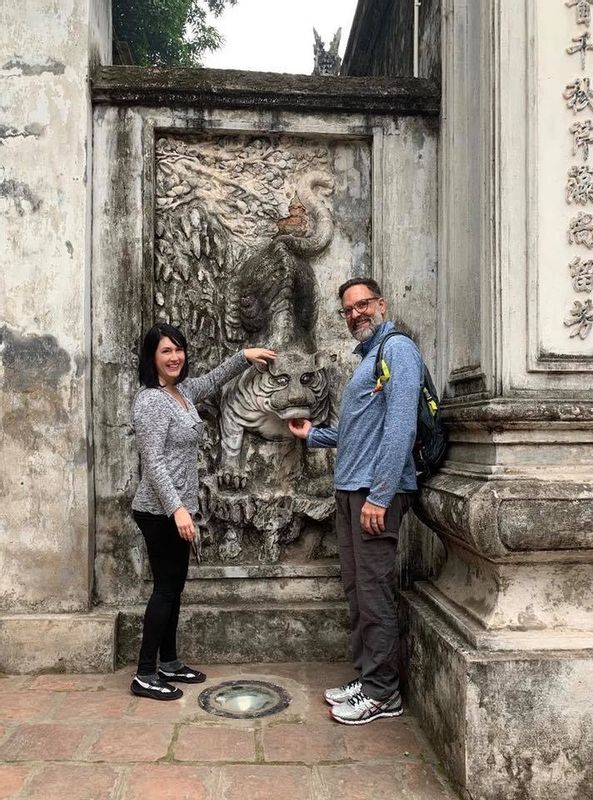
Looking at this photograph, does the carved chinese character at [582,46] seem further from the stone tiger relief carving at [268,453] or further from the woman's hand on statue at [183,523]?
the woman's hand on statue at [183,523]

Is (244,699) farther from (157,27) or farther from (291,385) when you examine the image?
(157,27)

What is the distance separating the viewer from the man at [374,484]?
315 cm

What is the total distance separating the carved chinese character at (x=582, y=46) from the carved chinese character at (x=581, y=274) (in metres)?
→ 0.84

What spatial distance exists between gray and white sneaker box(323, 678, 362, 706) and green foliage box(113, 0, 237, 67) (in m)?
12.5

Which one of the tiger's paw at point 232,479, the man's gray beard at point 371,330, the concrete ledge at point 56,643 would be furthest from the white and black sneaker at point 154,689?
the man's gray beard at point 371,330

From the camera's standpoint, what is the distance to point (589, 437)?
9.64 feet

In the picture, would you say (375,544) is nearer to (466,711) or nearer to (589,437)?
(466,711)

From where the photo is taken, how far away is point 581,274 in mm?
3010

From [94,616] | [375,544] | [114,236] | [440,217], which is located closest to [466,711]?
[375,544]

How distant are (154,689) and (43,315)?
2.08 m

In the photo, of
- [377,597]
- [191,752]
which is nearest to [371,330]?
[377,597]

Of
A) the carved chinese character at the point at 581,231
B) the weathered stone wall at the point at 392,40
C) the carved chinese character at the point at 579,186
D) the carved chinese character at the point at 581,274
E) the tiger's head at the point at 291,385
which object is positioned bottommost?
the tiger's head at the point at 291,385

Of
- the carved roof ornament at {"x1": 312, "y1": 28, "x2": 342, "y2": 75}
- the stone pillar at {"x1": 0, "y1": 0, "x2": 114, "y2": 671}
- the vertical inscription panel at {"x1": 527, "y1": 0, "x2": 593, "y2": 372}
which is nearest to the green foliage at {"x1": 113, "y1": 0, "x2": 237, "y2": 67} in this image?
the carved roof ornament at {"x1": 312, "y1": 28, "x2": 342, "y2": 75}

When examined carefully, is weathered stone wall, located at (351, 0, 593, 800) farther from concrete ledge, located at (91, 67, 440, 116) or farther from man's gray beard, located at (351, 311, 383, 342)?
concrete ledge, located at (91, 67, 440, 116)
